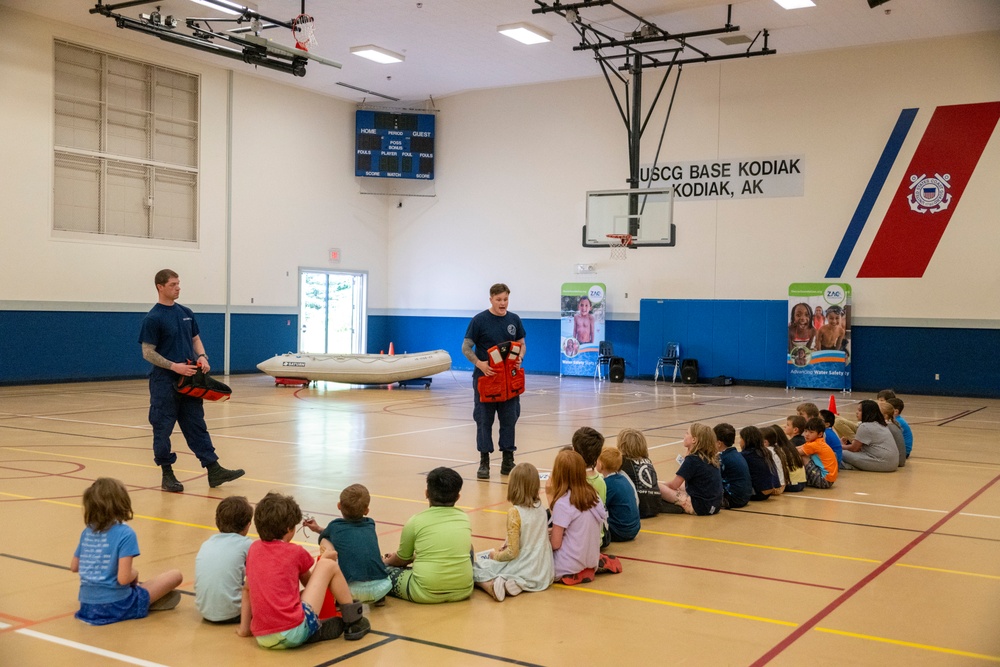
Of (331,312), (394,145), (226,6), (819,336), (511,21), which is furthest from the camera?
(331,312)

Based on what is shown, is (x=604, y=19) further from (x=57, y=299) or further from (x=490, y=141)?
(x=57, y=299)

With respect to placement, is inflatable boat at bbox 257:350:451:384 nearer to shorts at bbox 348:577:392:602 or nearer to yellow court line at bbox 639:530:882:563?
yellow court line at bbox 639:530:882:563

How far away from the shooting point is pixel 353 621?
4.60m

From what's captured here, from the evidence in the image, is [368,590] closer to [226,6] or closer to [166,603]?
[166,603]

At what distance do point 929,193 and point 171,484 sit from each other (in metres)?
18.5

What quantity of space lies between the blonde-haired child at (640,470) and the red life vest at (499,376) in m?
1.99

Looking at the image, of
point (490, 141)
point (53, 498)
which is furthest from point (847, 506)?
point (490, 141)

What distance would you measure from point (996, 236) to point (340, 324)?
17529 millimetres

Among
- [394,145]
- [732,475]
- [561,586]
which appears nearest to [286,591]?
[561,586]

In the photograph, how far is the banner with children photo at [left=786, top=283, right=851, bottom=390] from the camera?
69.9 feet

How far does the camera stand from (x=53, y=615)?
4801 mm

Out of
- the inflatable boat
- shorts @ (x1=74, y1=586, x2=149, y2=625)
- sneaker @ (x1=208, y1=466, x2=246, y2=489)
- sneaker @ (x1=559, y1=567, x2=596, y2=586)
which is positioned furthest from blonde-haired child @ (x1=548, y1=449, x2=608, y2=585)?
the inflatable boat

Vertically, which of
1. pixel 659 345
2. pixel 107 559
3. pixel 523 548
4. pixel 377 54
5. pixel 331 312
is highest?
pixel 377 54

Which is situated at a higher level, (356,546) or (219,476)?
(356,546)
